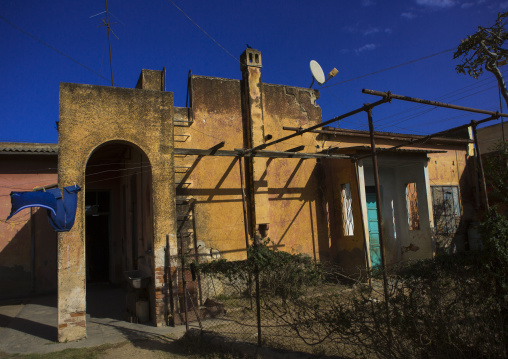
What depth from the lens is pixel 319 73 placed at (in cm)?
1209

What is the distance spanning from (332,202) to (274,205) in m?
2.05

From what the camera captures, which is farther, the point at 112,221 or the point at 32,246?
the point at 112,221

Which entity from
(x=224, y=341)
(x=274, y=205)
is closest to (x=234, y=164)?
(x=274, y=205)

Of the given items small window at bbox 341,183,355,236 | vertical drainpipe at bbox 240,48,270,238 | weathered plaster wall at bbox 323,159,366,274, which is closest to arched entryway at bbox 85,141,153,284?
vertical drainpipe at bbox 240,48,270,238

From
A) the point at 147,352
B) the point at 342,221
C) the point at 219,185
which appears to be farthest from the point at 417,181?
the point at 147,352

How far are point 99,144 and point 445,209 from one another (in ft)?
39.5

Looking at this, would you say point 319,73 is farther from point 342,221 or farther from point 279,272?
point 279,272

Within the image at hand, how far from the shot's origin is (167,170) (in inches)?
307

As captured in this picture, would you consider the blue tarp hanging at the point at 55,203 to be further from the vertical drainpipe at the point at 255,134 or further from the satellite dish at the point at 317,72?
the satellite dish at the point at 317,72

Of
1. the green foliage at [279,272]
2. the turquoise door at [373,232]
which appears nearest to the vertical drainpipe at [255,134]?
the turquoise door at [373,232]

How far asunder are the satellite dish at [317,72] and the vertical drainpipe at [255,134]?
1.74m

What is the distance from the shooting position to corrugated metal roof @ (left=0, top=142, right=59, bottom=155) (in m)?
11.2

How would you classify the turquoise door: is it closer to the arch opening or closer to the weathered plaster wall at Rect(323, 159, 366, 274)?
the weathered plaster wall at Rect(323, 159, 366, 274)

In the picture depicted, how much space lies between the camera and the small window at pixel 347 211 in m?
11.6
